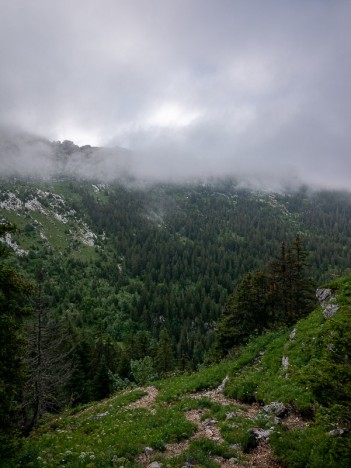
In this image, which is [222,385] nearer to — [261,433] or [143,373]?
[261,433]

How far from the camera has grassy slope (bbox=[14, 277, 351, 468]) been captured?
A: 10.8 metres

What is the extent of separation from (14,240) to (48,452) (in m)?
199

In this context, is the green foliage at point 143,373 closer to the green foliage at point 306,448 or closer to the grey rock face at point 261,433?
the grey rock face at point 261,433

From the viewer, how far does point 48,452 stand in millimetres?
14844

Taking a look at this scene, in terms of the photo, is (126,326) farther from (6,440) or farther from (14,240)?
(6,440)

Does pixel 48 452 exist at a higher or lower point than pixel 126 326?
higher

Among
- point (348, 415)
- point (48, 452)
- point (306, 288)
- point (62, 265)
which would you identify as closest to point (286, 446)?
point (348, 415)

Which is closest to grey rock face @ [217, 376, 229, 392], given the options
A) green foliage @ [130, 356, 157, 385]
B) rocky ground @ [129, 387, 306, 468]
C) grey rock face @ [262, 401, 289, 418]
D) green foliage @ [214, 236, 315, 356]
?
rocky ground @ [129, 387, 306, 468]

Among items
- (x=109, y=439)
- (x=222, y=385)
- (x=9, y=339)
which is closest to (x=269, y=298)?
(x=222, y=385)

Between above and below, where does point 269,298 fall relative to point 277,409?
above

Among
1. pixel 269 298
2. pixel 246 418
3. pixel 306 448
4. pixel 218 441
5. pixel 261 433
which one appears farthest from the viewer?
Result: pixel 269 298

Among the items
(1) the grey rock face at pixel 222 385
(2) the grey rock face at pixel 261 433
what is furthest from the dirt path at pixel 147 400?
(2) the grey rock face at pixel 261 433

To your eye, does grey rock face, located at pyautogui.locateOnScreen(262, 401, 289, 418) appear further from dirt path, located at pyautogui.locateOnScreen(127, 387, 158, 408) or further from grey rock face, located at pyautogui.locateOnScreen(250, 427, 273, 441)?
dirt path, located at pyautogui.locateOnScreen(127, 387, 158, 408)

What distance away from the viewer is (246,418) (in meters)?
17.4
